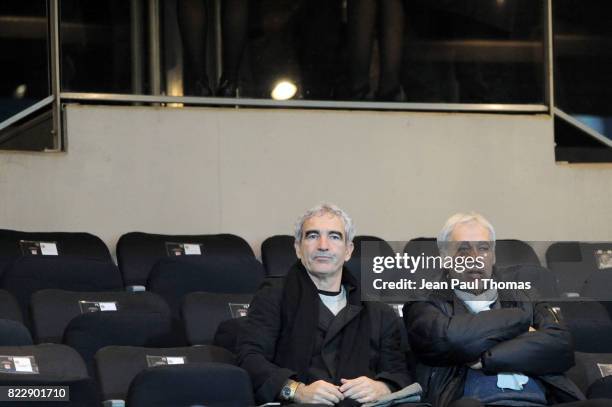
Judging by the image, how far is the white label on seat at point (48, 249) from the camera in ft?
19.4

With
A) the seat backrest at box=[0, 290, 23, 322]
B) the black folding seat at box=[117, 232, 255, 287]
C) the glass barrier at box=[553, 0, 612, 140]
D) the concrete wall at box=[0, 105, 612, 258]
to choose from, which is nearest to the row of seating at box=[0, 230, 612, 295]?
the black folding seat at box=[117, 232, 255, 287]

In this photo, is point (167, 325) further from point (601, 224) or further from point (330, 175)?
point (601, 224)

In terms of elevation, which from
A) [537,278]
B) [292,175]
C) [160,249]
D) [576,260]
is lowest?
[537,278]

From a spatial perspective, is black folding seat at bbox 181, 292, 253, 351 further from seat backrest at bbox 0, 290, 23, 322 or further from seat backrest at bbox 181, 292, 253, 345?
seat backrest at bbox 0, 290, 23, 322

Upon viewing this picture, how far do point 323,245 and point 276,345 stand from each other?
0.36 meters

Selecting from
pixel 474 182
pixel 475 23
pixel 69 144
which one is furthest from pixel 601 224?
pixel 69 144

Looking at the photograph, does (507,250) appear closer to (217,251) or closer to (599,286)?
(599,286)

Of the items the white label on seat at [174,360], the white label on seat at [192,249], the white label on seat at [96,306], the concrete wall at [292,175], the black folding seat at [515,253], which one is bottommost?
the white label on seat at [174,360]

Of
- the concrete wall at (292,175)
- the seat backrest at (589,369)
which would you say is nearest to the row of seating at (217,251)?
the concrete wall at (292,175)

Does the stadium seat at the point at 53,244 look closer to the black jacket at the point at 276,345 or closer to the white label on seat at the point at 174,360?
the white label on seat at the point at 174,360

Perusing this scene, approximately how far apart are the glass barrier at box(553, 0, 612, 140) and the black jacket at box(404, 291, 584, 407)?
3.02 metres

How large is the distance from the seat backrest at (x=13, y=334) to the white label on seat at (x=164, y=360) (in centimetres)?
39

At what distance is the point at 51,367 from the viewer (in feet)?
13.9

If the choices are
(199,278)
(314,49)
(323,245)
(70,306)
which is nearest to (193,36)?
(314,49)
